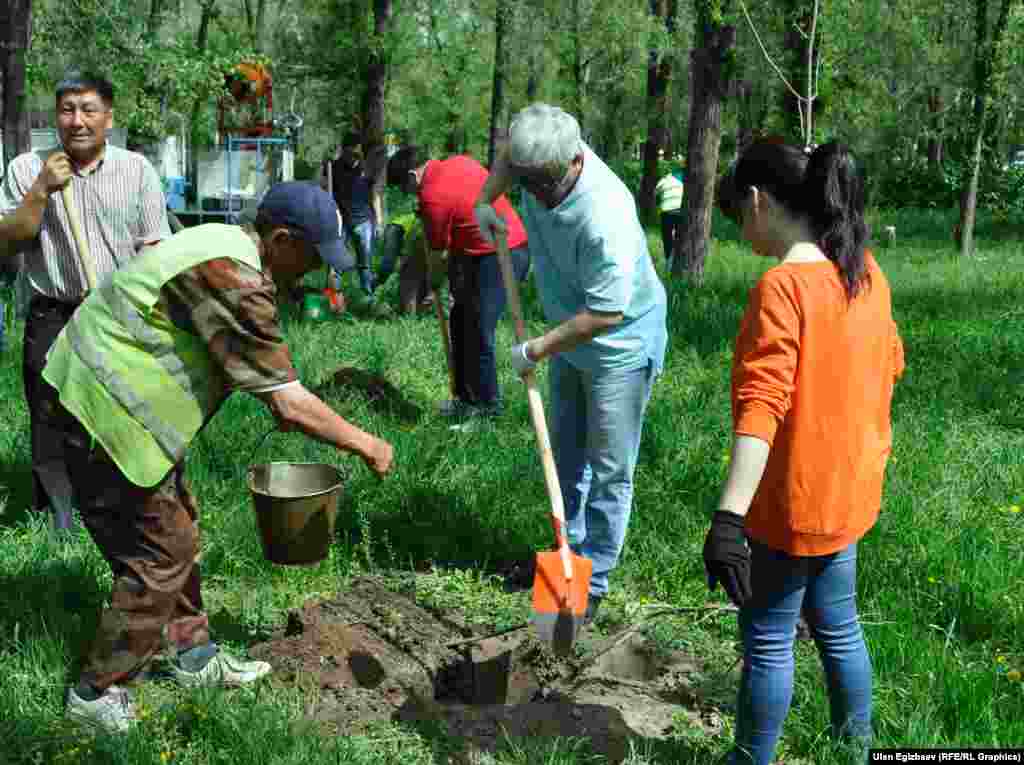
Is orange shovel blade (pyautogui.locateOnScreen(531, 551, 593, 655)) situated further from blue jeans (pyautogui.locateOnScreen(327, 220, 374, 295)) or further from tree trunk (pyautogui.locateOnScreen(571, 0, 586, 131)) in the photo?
tree trunk (pyautogui.locateOnScreen(571, 0, 586, 131))

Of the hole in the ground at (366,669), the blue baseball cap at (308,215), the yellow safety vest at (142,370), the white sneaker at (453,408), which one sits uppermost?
the blue baseball cap at (308,215)

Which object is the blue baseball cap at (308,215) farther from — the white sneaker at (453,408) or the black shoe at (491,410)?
the white sneaker at (453,408)

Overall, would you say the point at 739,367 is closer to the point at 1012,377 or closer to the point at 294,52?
the point at 1012,377

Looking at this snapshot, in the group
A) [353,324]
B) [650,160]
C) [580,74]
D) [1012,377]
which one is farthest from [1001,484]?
[580,74]

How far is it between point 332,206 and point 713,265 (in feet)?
34.8

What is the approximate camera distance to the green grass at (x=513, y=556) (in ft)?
10.0

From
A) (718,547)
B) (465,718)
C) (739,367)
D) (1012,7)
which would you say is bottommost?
(465,718)

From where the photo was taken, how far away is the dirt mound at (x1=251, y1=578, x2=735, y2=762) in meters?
3.29

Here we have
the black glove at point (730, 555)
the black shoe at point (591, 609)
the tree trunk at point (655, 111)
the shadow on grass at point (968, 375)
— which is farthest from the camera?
the tree trunk at point (655, 111)

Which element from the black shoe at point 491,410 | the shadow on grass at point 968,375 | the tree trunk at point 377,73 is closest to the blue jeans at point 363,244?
the black shoe at point 491,410

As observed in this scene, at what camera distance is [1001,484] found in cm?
502

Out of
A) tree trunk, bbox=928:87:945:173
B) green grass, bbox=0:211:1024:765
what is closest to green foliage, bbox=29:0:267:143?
green grass, bbox=0:211:1024:765

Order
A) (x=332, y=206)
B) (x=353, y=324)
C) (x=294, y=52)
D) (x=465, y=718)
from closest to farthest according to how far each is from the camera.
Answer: (x=332, y=206), (x=465, y=718), (x=353, y=324), (x=294, y=52)

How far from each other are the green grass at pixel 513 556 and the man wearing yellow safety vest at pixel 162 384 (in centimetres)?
34
